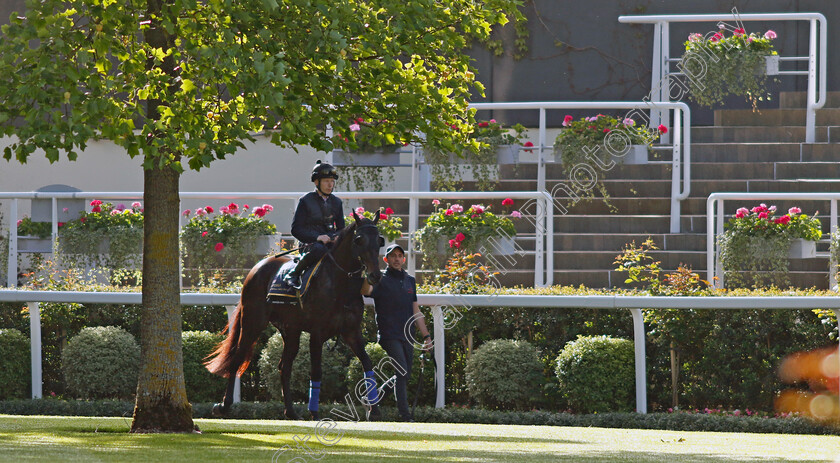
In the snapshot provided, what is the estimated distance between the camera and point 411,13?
26.9 ft

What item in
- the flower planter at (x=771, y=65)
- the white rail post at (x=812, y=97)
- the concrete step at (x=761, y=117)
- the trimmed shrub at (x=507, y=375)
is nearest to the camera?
the trimmed shrub at (x=507, y=375)

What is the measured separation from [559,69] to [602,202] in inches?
147

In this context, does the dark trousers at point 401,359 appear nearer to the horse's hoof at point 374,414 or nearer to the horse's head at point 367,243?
the horse's hoof at point 374,414

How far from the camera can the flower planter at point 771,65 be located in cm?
1598

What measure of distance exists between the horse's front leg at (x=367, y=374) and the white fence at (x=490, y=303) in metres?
0.96

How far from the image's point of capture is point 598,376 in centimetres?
1125

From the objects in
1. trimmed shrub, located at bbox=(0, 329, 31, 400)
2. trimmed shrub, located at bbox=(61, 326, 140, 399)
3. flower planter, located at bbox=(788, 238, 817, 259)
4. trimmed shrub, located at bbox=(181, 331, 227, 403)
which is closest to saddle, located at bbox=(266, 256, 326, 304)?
trimmed shrub, located at bbox=(181, 331, 227, 403)

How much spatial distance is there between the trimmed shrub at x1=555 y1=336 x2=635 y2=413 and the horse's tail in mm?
2820

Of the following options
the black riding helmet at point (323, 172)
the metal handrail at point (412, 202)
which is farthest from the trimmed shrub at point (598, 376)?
the black riding helmet at point (323, 172)

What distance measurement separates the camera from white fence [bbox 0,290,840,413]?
434 inches

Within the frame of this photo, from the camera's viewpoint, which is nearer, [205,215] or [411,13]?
[411,13]

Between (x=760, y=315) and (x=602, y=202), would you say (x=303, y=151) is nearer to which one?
(x=602, y=202)

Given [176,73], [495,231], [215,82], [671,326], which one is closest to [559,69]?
[495,231]

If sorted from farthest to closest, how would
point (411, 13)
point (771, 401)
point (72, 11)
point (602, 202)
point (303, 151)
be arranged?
1. point (303, 151)
2. point (602, 202)
3. point (771, 401)
4. point (411, 13)
5. point (72, 11)
